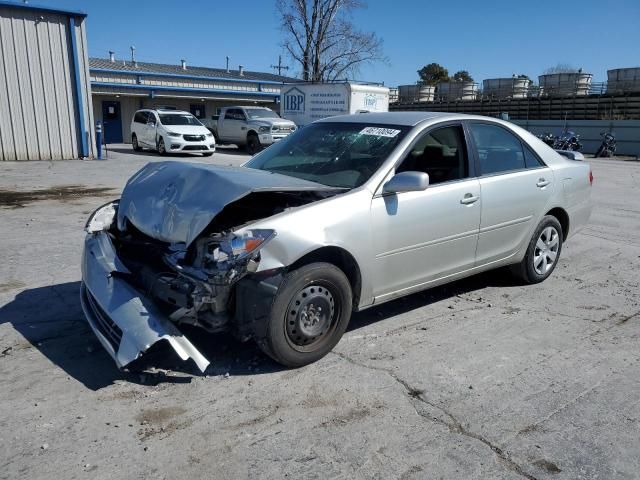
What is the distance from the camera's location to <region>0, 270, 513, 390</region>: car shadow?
11.6ft

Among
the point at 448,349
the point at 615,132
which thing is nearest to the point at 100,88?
the point at 615,132

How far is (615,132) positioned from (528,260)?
27.7m

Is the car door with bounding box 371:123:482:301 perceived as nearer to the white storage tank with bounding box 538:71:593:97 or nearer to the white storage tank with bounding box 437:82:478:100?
the white storage tank with bounding box 538:71:593:97

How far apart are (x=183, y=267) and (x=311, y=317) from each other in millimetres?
915

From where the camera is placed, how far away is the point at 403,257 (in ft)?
13.4

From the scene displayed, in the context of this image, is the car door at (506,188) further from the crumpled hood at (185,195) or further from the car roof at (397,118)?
the crumpled hood at (185,195)

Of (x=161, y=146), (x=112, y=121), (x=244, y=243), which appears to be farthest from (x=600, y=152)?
(x=244, y=243)

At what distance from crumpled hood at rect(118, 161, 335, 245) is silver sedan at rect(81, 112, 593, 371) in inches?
0.5

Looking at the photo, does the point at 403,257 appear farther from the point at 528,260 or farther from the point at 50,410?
the point at 50,410

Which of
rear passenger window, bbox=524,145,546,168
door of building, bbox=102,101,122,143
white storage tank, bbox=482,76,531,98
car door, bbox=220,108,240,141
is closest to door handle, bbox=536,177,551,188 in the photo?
rear passenger window, bbox=524,145,546,168

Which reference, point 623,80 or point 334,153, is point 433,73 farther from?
point 334,153

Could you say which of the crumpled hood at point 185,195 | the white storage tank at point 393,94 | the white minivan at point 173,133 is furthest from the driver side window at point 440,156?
the white storage tank at point 393,94

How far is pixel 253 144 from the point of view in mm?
22188

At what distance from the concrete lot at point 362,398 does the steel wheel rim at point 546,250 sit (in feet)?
1.26
